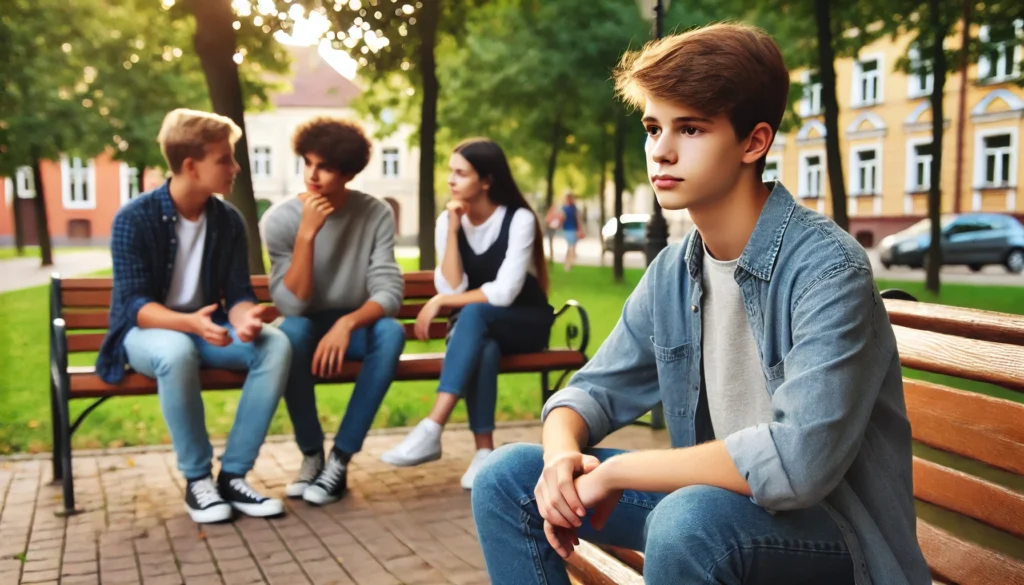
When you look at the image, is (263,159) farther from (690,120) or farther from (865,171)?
(690,120)

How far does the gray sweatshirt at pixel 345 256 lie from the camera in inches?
198

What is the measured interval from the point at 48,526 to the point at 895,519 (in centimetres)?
371

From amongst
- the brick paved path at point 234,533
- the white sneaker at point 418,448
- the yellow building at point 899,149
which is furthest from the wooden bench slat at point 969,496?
the yellow building at point 899,149

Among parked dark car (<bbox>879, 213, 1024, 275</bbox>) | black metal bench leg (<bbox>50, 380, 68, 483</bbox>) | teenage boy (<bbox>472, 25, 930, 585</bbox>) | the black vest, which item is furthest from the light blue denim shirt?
parked dark car (<bbox>879, 213, 1024, 275</bbox>)

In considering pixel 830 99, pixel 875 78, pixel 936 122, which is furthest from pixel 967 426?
pixel 875 78

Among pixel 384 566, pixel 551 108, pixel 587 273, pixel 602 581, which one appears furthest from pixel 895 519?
pixel 587 273

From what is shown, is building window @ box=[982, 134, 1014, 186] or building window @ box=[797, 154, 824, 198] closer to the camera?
building window @ box=[982, 134, 1014, 186]

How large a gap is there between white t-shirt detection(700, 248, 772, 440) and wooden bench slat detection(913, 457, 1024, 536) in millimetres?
518

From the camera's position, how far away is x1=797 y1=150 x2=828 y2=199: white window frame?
37656 mm

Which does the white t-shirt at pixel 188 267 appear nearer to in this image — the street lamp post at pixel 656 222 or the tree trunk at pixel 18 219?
the street lamp post at pixel 656 222

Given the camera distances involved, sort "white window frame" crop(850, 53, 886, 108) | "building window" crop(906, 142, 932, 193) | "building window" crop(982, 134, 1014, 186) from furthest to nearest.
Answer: "white window frame" crop(850, 53, 886, 108) → "building window" crop(906, 142, 932, 193) → "building window" crop(982, 134, 1014, 186)

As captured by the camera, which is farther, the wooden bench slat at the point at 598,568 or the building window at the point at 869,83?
the building window at the point at 869,83

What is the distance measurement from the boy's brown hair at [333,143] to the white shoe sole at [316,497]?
4.72 ft

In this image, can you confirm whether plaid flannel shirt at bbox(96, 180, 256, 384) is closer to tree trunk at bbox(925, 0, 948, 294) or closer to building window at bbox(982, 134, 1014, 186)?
A: tree trunk at bbox(925, 0, 948, 294)
